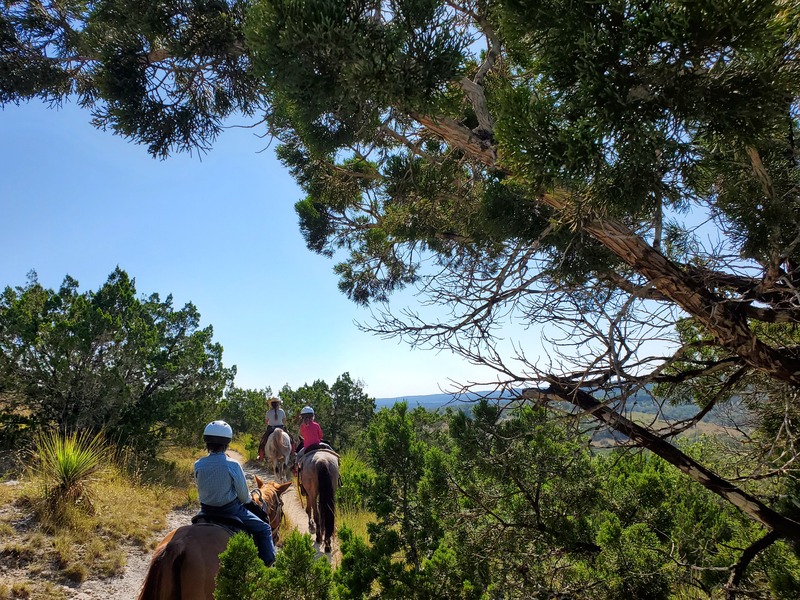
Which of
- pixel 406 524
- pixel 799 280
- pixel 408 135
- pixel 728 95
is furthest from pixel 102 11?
pixel 799 280

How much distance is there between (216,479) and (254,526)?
1.82ft

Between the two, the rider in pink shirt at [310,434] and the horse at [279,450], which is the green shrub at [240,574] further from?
the horse at [279,450]

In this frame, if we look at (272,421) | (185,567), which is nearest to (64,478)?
(185,567)

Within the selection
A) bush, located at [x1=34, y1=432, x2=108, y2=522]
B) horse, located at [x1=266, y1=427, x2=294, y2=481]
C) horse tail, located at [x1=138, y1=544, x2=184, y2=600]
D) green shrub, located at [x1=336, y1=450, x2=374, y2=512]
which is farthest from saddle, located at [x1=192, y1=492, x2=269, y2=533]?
horse, located at [x1=266, y1=427, x2=294, y2=481]

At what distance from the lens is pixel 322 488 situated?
6.45 m

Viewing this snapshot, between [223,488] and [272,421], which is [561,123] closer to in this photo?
[223,488]

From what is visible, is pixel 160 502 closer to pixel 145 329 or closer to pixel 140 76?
pixel 145 329

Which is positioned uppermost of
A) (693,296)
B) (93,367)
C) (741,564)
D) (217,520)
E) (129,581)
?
(93,367)

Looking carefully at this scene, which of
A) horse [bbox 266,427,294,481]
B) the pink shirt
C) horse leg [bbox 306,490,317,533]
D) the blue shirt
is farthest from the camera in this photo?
horse [bbox 266,427,294,481]

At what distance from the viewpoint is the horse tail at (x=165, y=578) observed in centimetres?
291

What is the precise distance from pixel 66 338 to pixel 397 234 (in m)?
6.57

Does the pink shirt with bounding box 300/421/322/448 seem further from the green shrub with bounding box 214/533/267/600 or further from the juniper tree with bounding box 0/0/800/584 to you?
the green shrub with bounding box 214/533/267/600

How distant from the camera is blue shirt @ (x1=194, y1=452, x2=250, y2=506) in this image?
11.2ft

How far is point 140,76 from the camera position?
3.50 metres
